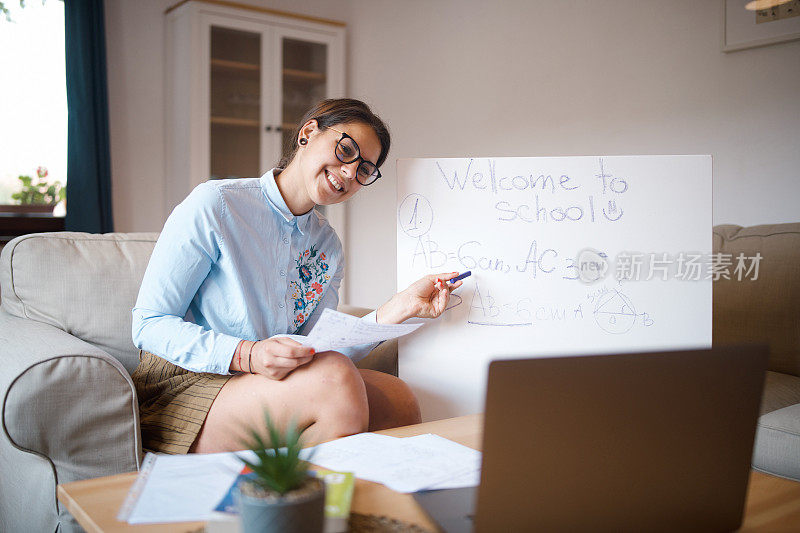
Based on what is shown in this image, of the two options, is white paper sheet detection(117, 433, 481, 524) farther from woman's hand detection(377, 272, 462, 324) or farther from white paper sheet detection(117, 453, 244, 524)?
woman's hand detection(377, 272, 462, 324)

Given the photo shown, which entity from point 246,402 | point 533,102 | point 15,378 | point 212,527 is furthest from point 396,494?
point 533,102

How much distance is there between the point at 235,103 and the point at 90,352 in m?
2.63

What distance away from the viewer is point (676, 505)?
0.69 meters

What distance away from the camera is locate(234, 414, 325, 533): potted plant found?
1.94ft

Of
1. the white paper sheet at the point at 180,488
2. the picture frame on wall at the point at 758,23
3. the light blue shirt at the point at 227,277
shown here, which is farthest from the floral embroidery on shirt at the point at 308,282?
the picture frame on wall at the point at 758,23

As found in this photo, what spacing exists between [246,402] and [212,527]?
0.51 meters

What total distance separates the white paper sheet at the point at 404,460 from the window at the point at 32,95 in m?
3.00

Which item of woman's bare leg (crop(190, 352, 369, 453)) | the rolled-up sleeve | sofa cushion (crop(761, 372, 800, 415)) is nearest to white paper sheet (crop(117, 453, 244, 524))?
woman's bare leg (crop(190, 352, 369, 453))

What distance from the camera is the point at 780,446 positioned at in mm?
1398

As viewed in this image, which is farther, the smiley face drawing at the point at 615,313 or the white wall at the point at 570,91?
the white wall at the point at 570,91

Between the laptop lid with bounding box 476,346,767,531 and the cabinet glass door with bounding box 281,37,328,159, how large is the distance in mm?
3212

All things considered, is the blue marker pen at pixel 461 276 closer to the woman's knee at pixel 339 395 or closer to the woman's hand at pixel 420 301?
the woman's hand at pixel 420 301

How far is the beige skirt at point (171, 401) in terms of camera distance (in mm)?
1227

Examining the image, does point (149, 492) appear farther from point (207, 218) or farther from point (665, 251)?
point (665, 251)
